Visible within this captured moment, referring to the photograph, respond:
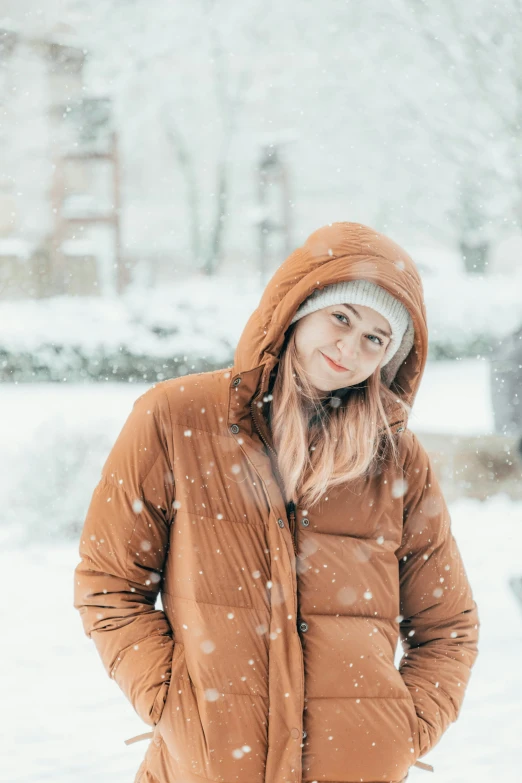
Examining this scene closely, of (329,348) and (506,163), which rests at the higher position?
(506,163)

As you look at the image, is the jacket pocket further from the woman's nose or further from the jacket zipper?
the woman's nose

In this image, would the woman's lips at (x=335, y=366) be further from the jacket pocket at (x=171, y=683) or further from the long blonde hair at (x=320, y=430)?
the jacket pocket at (x=171, y=683)

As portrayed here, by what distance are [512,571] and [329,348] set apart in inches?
136

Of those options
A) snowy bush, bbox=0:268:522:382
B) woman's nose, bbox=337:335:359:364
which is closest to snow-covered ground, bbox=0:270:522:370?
snowy bush, bbox=0:268:522:382

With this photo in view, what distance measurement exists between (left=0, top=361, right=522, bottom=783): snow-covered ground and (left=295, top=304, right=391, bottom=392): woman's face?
5.73 ft

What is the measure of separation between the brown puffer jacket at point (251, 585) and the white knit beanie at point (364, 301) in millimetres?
27

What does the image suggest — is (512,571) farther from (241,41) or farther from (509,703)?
(241,41)

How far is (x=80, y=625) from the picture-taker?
3406 millimetres

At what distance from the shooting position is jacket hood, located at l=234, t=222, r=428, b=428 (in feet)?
4.03

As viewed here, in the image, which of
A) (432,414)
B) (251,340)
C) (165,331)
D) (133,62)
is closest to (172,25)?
(133,62)

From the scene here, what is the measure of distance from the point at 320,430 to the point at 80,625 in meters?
2.48

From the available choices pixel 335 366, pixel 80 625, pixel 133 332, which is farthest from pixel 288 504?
pixel 133 332

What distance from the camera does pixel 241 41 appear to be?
5.12 meters

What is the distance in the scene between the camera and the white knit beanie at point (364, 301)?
124 centimetres
